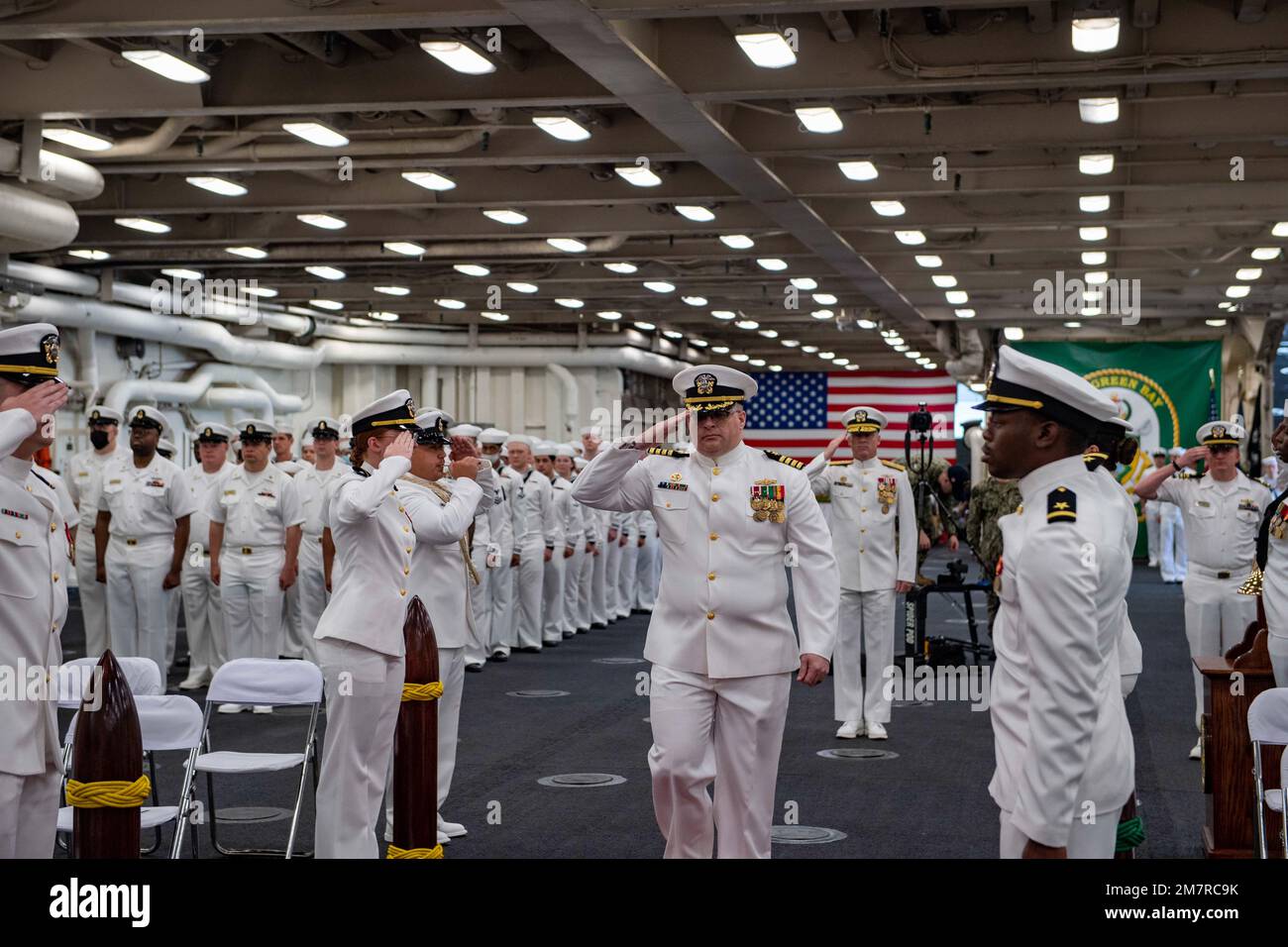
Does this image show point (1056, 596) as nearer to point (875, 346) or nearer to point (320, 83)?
point (320, 83)

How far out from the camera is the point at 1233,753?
5.84m

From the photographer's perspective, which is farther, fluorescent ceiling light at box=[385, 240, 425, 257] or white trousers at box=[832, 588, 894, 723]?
fluorescent ceiling light at box=[385, 240, 425, 257]

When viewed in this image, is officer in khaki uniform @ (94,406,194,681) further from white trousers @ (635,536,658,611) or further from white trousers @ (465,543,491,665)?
white trousers @ (635,536,658,611)

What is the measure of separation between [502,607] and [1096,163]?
630 cm

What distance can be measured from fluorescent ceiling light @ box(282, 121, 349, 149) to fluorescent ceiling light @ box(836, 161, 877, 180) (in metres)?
3.87

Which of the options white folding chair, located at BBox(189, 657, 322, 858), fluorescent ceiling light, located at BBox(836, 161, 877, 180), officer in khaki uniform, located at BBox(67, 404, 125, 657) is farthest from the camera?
fluorescent ceiling light, located at BBox(836, 161, 877, 180)

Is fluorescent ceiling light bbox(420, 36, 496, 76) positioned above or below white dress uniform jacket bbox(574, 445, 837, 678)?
above

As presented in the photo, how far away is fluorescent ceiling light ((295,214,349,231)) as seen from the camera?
13.9 metres

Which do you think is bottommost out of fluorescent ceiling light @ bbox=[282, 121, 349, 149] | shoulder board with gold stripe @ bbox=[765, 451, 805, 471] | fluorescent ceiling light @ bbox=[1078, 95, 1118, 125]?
shoulder board with gold stripe @ bbox=[765, 451, 805, 471]

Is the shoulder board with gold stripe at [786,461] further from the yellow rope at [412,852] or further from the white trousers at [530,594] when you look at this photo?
the white trousers at [530,594]

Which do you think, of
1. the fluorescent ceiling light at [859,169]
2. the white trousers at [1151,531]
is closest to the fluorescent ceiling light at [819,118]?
the fluorescent ceiling light at [859,169]

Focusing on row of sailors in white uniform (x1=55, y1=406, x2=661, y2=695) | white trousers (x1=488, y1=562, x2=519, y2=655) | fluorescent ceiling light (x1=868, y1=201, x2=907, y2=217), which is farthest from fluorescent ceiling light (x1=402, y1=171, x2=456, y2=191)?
fluorescent ceiling light (x1=868, y1=201, x2=907, y2=217)

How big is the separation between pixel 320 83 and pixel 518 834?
4.99 metres
